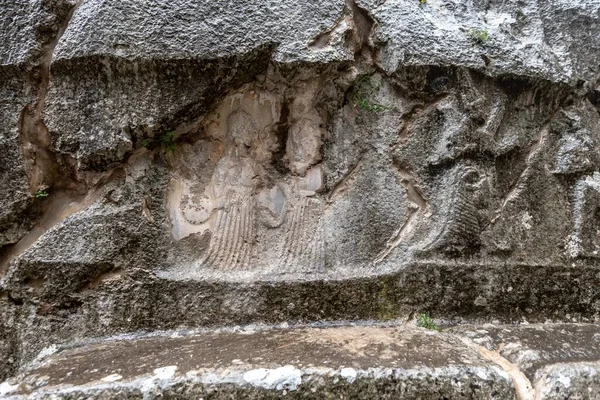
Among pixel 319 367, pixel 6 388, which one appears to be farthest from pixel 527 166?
pixel 6 388

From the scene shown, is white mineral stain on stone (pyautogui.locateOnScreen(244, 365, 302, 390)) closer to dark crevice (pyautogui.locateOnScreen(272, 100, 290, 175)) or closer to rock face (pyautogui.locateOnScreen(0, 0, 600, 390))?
rock face (pyautogui.locateOnScreen(0, 0, 600, 390))

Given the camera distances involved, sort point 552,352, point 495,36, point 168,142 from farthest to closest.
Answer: point 495,36 < point 168,142 < point 552,352

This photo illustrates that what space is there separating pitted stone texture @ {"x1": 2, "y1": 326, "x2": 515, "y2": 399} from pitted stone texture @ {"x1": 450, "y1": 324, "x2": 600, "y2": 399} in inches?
4.8

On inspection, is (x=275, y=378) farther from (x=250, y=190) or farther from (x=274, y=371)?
(x=250, y=190)

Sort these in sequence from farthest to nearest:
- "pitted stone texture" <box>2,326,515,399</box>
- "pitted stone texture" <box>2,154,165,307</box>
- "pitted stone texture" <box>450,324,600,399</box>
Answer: "pitted stone texture" <box>2,154,165,307</box> → "pitted stone texture" <box>450,324,600,399</box> → "pitted stone texture" <box>2,326,515,399</box>

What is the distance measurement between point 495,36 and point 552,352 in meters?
1.38

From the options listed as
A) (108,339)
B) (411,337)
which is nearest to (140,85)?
(108,339)

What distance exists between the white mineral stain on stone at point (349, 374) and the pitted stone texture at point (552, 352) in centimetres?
58

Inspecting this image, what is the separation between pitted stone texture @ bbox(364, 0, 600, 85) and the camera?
7.37ft

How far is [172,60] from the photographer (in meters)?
2.04

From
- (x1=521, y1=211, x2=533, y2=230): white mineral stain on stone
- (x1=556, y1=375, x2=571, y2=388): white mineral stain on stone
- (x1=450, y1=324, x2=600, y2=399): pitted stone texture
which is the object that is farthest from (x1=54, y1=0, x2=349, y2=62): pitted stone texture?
(x1=556, y1=375, x2=571, y2=388): white mineral stain on stone

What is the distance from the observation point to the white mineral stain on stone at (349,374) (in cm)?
159

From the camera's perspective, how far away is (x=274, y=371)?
1.60 m

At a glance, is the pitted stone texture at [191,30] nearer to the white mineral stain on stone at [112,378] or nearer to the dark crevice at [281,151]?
the dark crevice at [281,151]
